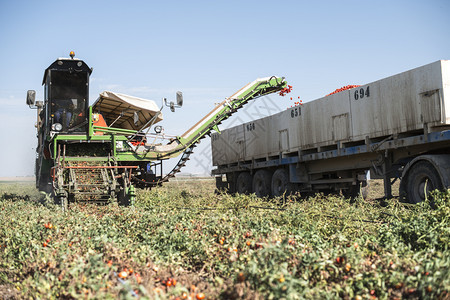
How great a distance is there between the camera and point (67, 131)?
13.4 metres

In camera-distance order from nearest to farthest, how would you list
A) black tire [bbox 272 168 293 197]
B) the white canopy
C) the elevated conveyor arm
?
the elevated conveyor arm → the white canopy → black tire [bbox 272 168 293 197]

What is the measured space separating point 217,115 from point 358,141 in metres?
5.11

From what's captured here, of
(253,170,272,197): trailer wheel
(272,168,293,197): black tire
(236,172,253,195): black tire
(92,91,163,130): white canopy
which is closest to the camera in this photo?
(92,91,163,130): white canopy

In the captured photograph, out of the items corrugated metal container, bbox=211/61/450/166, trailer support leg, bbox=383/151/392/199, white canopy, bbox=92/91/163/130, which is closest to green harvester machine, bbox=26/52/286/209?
white canopy, bbox=92/91/163/130

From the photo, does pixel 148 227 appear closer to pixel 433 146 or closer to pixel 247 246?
pixel 247 246

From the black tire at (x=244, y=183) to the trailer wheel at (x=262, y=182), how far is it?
0.38 meters

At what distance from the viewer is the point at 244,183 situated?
18.9m

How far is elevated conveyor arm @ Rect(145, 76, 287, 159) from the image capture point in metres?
14.7

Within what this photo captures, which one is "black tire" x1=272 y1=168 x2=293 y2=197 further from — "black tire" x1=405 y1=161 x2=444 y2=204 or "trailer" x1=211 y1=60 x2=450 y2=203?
"black tire" x1=405 y1=161 x2=444 y2=204

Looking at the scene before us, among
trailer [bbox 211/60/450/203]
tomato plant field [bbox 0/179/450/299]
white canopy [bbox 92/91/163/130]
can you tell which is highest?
white canopy [bbox 92/91/163/130]

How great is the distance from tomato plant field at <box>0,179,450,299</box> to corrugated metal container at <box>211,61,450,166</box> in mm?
2894

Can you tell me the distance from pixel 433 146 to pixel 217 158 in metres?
12.2

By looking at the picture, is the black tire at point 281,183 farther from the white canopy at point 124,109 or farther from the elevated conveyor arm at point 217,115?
the white canopy at point 124,109

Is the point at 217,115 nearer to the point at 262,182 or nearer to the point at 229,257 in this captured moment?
the point at 262,182
